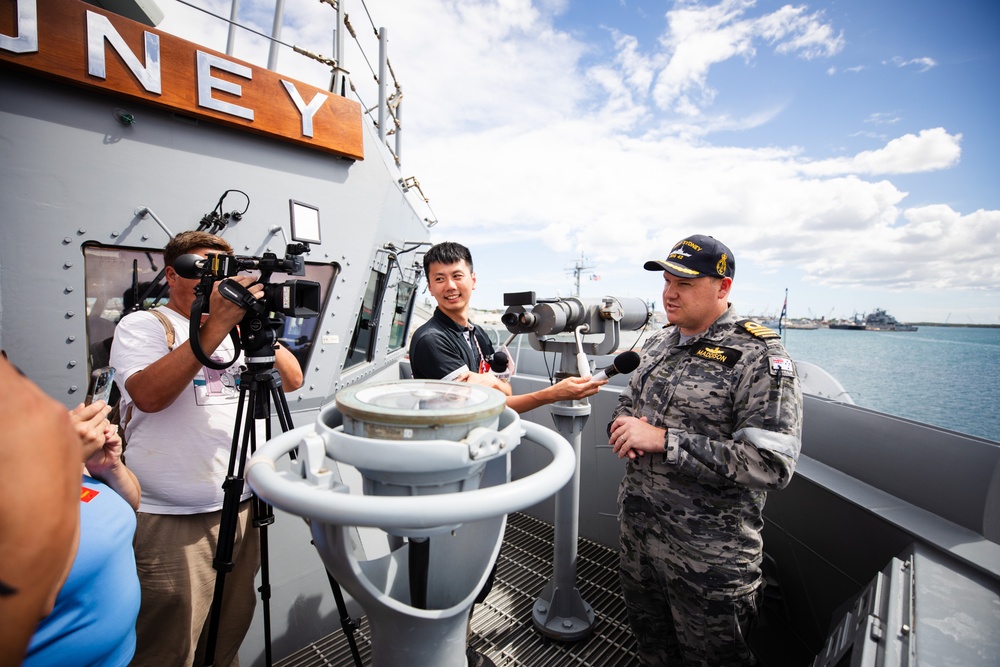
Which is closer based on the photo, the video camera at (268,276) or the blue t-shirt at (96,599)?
the blue t-shirt at (96,599)

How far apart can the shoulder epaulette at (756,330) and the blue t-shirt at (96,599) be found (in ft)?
8.19

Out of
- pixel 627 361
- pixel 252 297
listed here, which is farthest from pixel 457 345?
pixel 252 297

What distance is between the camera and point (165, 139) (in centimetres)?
230

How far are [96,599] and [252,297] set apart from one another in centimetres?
95

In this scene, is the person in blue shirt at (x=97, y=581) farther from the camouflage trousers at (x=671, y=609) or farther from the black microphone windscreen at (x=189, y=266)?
the camouflage trousers at (x=671, y=609)

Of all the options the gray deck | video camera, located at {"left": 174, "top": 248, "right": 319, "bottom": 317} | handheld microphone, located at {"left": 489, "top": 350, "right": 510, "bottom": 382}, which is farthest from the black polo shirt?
the gray deck

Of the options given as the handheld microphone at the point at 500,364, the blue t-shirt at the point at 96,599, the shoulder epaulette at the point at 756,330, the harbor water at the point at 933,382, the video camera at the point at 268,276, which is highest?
the video camera at the point at 268,276

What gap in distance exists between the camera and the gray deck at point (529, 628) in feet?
8.52

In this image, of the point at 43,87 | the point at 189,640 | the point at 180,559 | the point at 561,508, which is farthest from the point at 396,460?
the point at 43,87

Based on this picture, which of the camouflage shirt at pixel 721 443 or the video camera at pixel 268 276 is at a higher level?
the video camera at pixel 268 276

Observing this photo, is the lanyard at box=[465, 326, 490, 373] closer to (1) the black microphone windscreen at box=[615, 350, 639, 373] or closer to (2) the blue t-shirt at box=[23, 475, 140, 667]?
(1) the black microphone windscreen at box=[615, 350, 639, 373]

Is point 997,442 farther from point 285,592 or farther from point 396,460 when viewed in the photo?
point 285,592

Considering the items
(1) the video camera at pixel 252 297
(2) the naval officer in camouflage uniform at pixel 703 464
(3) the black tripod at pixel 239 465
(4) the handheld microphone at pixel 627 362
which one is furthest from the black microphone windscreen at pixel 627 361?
(3) the black tripod at pixel 239 465

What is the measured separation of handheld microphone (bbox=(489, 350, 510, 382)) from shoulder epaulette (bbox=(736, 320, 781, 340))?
1152 millimetres
